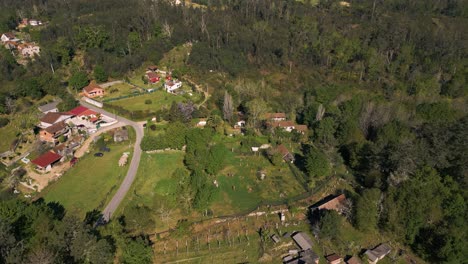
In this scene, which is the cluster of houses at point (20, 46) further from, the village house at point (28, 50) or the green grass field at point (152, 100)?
the green grass field at point (152, 100)

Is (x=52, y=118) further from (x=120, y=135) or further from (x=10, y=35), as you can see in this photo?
(x=10, y=35)

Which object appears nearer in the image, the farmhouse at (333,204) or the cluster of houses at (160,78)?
the farmhouse at (333,204)

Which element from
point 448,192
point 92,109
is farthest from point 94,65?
point 448,192

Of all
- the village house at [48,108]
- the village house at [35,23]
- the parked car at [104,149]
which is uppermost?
the village house at [35,23]

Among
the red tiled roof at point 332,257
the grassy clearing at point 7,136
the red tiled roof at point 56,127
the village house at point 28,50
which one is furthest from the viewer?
the village house at point 28,50

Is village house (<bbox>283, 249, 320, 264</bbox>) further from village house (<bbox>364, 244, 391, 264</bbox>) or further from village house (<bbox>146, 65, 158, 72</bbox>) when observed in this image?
village house (<bbox>146, 65, 158, 72</bbox>)

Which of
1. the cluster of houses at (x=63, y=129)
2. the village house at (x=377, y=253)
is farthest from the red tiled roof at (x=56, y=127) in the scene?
the village house at (x=377, y=253)

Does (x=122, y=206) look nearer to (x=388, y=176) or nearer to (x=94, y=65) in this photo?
(x=388, y=176)
